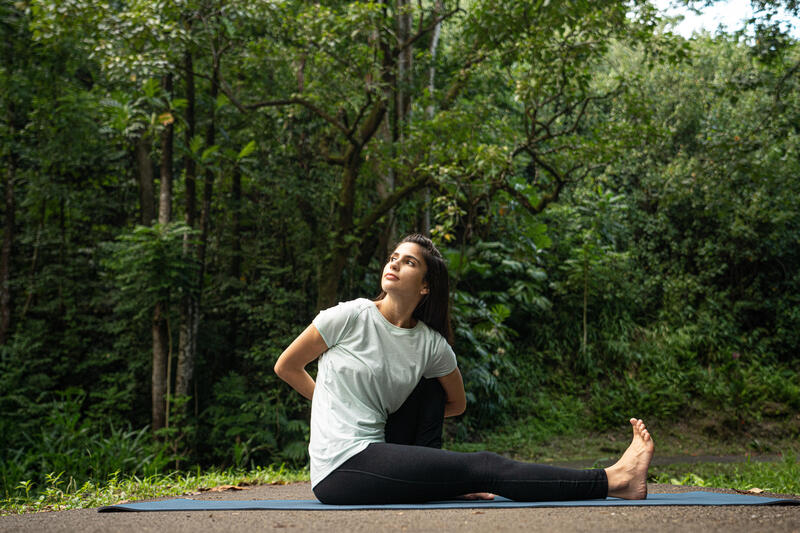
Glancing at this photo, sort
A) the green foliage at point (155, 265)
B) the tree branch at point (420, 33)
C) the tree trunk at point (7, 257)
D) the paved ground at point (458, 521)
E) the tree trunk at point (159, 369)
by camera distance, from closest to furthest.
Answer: the paved ground at point (458, 521), the green foliage at point (155, 265), the tree trunk at point (159, 369), the tree branch at point (420, 33), the tree trunk at point (7, 257)

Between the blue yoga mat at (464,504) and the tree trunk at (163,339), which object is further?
the tree trunk at (163,339)

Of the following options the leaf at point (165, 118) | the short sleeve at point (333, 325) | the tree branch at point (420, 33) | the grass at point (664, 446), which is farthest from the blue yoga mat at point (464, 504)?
the tree branch at point (420, 33)

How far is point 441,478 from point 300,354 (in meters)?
0.84

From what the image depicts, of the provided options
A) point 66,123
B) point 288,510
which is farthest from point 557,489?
point 66,123

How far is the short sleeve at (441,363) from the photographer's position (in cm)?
281

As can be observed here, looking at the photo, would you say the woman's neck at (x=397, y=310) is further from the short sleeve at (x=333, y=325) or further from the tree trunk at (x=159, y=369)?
the tree trunk at (x=159, y=369)

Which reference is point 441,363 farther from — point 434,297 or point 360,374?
point 360,374

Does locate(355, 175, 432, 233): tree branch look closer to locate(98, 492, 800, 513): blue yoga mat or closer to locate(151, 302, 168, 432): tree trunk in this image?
locate(151, 302, 168, 432): tree trunk

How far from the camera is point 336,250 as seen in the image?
285 inches

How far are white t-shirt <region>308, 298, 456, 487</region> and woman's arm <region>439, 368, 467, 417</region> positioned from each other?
89mm

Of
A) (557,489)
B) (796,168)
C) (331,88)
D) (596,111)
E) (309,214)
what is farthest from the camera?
(596,111)

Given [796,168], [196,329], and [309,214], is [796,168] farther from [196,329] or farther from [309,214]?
[196,329]

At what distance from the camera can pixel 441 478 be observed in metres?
2.42

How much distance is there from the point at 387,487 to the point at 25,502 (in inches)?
113
